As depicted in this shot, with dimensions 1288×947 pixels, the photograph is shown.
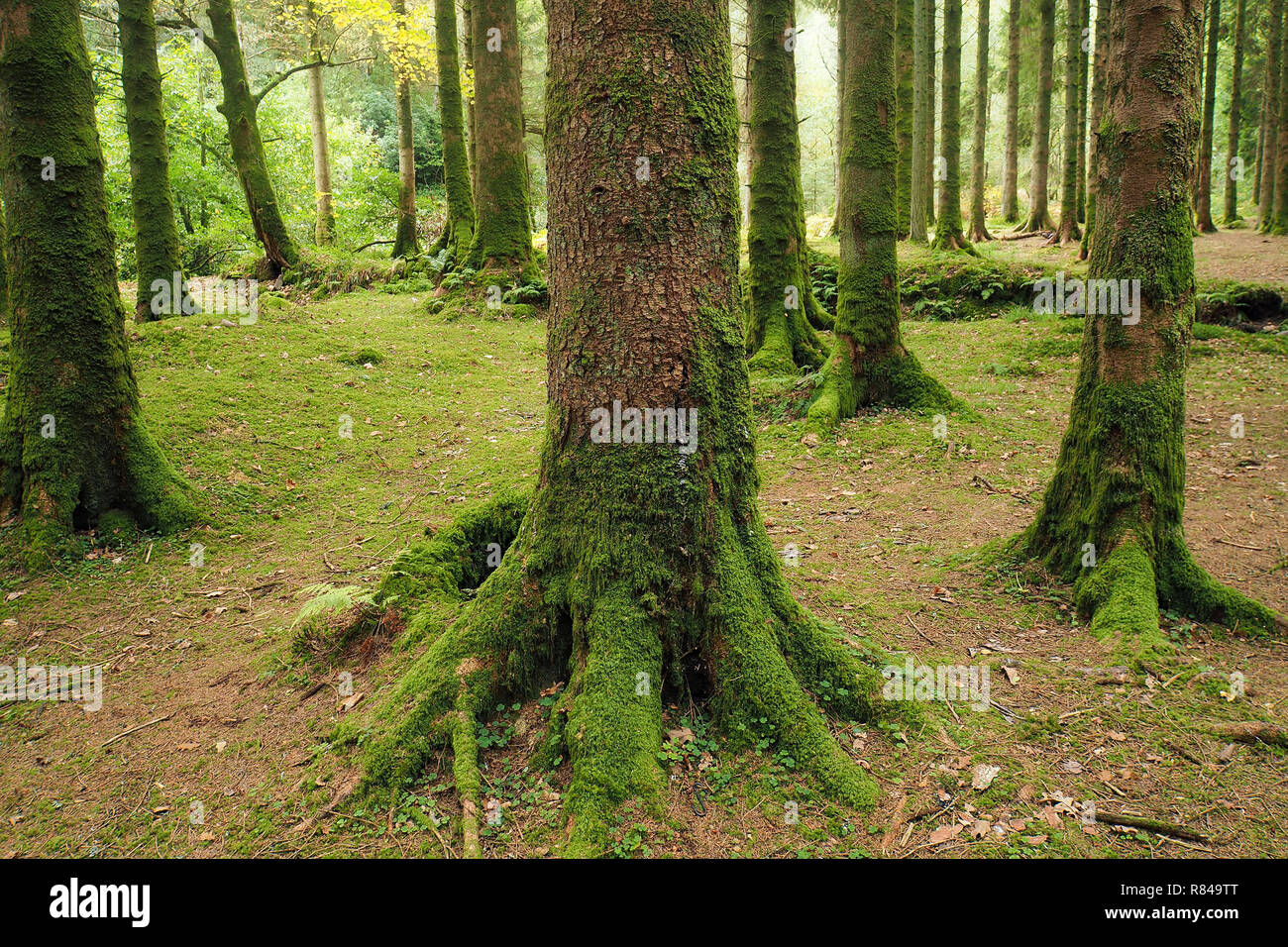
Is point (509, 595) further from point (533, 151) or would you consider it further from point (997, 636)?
point (533, 151)

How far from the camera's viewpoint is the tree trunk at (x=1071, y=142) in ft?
54.4

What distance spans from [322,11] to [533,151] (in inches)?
813

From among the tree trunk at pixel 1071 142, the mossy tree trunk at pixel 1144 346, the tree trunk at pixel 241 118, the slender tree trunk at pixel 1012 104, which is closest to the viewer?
the mossy tree trunk at pixel 1144 346

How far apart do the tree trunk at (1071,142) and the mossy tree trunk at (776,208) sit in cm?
1023

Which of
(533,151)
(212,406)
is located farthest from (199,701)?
(533,151)

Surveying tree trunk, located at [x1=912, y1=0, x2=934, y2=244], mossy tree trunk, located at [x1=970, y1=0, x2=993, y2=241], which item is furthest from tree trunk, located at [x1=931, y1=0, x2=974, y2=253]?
mossy tree trunk, located at [x1=970, y1=0, x2=993, y2=241]

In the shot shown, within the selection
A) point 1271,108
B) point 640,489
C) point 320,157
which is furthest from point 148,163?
point 1271,108

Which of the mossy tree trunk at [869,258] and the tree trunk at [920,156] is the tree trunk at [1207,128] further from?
the mossy tree trunk at [869,258]

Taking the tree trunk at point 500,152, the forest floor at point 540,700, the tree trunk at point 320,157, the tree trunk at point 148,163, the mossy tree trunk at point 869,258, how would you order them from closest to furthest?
the forest floor at point 540,700 → the mossy tree trunk at point 869,258 → the tree trunk at point 148,163 → the tree trunk at point 500,152 → the tree trunk at point 320,157

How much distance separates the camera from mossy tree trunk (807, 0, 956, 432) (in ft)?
29.9

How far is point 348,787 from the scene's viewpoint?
3416 mm

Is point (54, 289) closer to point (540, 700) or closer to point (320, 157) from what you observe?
point (540, 700)

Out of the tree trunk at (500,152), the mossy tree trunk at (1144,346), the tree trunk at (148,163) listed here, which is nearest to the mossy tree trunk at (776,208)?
the tree trunk at (500,152)

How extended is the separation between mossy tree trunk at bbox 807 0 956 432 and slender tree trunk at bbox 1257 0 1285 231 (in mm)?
15084
